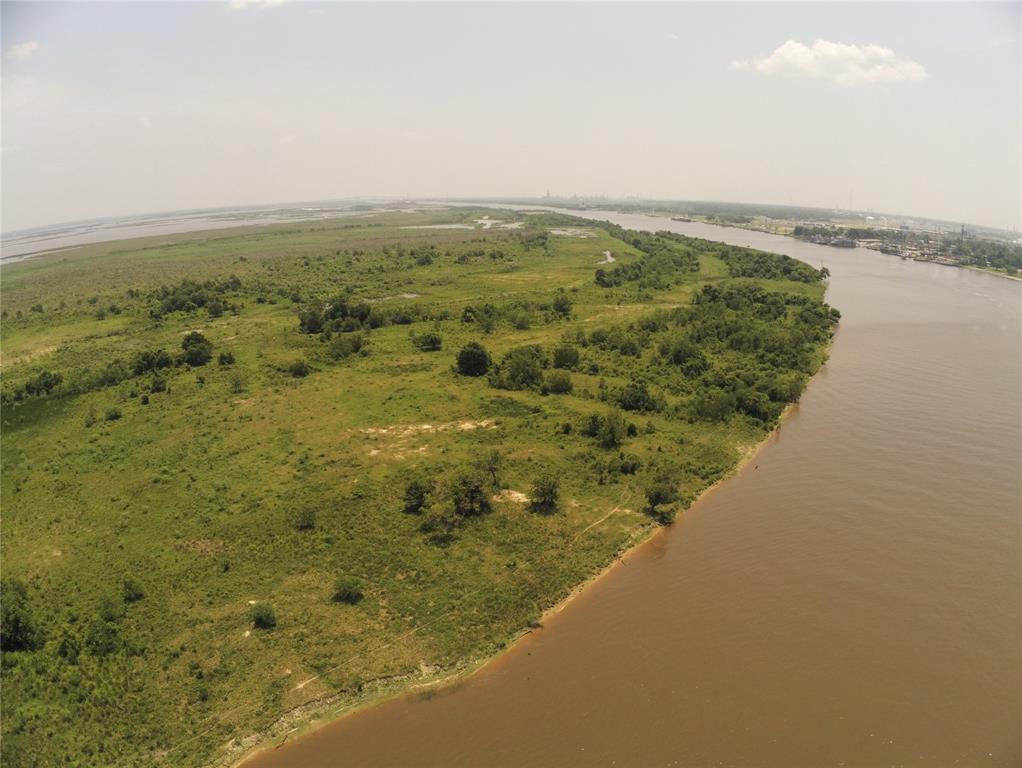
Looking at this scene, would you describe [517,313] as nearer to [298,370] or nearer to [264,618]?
[298,370]

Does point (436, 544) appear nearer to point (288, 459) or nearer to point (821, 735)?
point (288, 459)

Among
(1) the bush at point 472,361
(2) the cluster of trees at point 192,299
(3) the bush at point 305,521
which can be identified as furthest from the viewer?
(2) the cluster of trees at point 192,299

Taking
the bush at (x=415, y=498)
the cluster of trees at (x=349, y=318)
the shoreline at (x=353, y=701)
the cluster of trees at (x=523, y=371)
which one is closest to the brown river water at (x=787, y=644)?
the shoreline at (x=353, y=701)

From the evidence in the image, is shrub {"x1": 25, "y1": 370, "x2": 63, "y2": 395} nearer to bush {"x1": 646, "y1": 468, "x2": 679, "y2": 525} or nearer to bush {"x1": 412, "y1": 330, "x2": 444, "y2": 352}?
bush {"x1": 412, "y1": 330, "x2": 444, "y2": 352}

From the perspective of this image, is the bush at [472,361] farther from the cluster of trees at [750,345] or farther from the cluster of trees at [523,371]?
the cluster of trees at [750,345]

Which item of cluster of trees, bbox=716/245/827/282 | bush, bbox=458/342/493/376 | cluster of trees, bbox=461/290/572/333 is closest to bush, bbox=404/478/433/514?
bush, bbox=458/342/493/376

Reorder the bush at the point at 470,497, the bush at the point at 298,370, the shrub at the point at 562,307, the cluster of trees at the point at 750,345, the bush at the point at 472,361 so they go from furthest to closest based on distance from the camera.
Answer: the shrub at the point at 562,307
the bush at the point at 298,370
the bush at the point at 472,361
the cluster of trees at the point at 750,345
the bush at the point at 470,497

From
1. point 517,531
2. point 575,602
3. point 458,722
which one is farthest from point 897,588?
point 458,722
